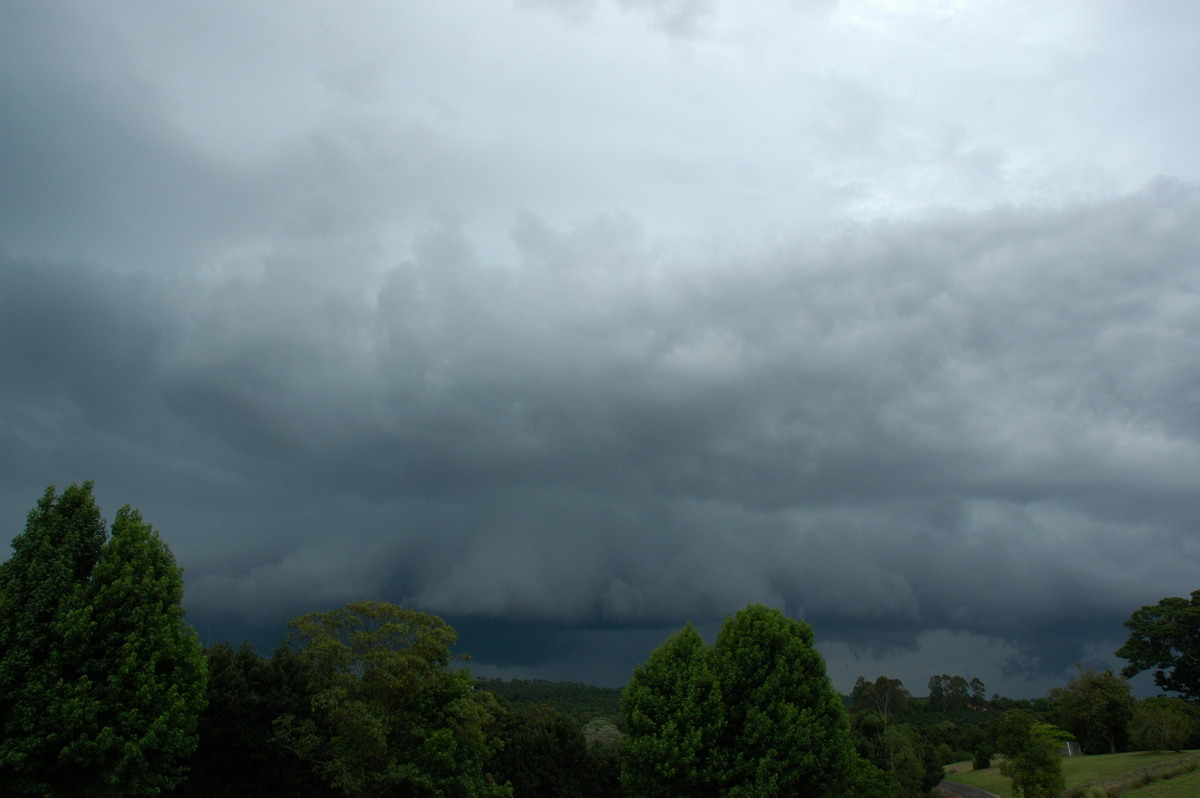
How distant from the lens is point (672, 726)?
124 feet

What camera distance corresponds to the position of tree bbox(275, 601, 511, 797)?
32344 millimetres

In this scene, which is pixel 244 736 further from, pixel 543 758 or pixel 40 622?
pixel 543 758

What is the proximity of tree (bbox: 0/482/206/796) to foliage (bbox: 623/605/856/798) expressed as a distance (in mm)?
21441

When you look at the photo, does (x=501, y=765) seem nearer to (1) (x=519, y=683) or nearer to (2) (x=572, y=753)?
(2) (x=572, y=753)

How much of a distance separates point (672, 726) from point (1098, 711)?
266 ft

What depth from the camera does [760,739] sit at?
37.8 m

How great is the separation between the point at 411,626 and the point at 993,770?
327 ft

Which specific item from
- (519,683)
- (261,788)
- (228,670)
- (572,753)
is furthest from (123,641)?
(519,683)

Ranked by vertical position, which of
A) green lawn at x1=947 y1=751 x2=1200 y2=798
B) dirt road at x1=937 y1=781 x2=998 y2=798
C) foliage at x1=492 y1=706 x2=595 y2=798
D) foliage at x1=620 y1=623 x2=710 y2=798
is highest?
foliage at x1=620 y1=623 x2=710 y2=798

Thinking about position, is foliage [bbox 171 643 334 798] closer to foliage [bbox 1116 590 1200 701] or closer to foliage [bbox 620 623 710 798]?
foliage [bbox 620 623 710 798]

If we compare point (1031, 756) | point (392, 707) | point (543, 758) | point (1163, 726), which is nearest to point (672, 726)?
point (392, 707)

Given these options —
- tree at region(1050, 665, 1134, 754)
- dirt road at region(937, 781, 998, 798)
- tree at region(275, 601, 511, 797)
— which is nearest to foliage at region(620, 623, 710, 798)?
tree at region(275, 601, 511, 797)

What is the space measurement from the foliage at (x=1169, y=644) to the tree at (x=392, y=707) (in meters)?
99.7

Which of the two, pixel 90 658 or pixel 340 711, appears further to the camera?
pixel 340 711
